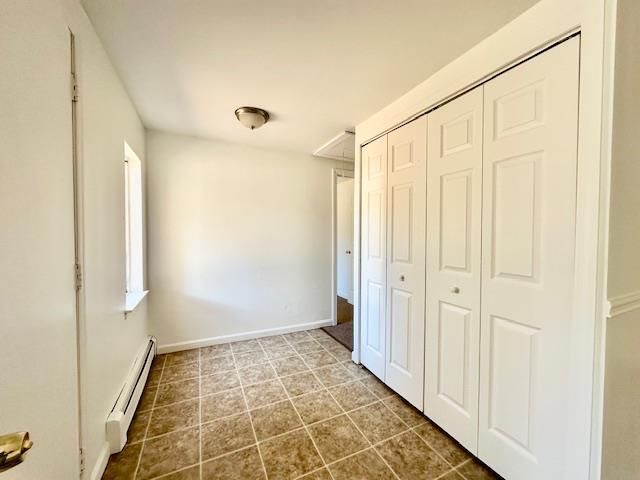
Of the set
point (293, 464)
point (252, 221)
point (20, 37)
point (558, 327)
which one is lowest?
→ point (293, 464)

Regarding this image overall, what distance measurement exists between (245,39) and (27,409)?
1727 millimetres

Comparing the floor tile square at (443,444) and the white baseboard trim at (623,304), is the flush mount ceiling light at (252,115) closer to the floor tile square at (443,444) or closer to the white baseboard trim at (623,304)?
the white baseboard trim at (623,304)

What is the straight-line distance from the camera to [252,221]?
3094 millimetres

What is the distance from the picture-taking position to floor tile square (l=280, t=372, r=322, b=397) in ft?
6.87

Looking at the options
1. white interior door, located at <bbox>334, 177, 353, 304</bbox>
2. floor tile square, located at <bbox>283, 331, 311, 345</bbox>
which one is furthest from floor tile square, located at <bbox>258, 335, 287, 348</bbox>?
white interior door, located at <bbox>334, 177, 353, 304</bbox>

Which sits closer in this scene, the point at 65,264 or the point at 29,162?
the point at 29,162

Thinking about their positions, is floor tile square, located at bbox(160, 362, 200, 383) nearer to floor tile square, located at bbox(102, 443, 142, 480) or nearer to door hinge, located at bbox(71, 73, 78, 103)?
floor tile square, located at bbox(102, 443, 142, 480)

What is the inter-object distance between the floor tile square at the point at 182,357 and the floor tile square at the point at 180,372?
69 mm

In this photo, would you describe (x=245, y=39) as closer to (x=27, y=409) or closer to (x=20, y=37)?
(x=20, y=37)

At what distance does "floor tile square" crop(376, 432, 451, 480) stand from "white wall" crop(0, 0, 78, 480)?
1469mm

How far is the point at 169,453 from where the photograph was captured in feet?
4.95

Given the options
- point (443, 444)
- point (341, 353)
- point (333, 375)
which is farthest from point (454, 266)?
point (341, 353)

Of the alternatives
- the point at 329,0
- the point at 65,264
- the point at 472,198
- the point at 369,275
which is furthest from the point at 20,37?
the point at 369,275

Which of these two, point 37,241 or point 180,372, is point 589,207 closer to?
point 37,241
